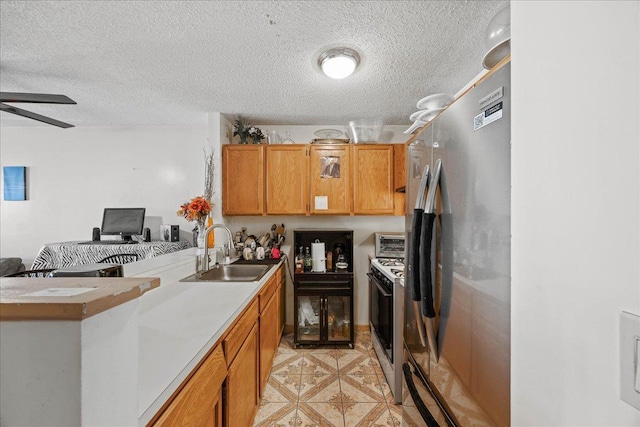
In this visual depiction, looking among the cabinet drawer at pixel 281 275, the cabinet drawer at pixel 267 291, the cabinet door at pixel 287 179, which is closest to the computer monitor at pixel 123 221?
the cabinet door at pixel 287 179

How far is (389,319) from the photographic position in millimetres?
2164

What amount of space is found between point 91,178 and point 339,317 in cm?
360

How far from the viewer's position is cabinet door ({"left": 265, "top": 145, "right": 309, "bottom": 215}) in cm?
303

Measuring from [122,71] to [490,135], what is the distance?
105 inches

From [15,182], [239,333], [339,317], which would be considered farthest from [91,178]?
[339,317]

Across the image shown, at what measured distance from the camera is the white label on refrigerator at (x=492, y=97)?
76 centimetres

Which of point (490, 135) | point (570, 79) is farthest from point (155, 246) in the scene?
point (570, 79)

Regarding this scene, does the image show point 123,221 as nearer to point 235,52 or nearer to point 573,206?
point 235,52

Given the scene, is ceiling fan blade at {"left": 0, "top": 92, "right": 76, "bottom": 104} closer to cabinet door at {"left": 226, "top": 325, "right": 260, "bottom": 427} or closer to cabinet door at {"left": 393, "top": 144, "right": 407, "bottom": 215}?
cabinet door at {"left": 226, "top": 325, "right": 260, "bottom": 427}

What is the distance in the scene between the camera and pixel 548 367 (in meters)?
0.57

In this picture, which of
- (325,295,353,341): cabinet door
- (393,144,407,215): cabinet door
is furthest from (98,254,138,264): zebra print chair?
(393,144,407,215): cabinet door

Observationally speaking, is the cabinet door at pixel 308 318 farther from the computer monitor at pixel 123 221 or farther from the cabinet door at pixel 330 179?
the computer monitor at pixel 123 221

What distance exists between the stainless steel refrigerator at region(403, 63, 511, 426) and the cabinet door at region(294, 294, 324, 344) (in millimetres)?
1705

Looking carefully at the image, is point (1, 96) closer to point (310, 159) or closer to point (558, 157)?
point (310, 159)
